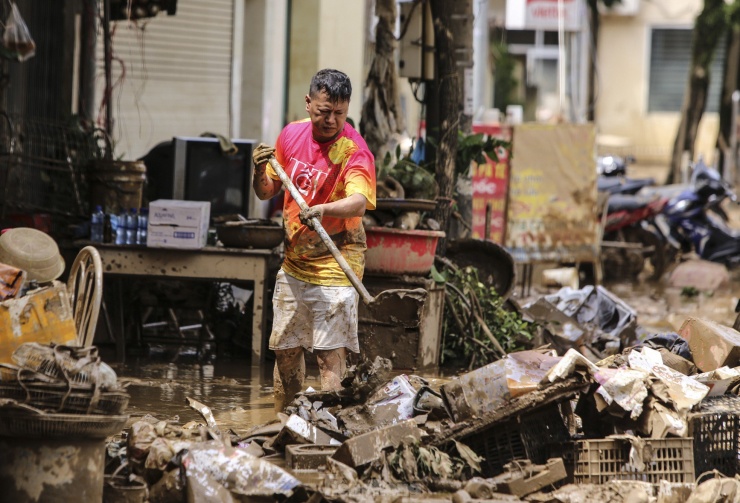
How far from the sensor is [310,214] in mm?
6203

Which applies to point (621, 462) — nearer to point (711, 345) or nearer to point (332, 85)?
point (711, 345)

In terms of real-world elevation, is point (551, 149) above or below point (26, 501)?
above

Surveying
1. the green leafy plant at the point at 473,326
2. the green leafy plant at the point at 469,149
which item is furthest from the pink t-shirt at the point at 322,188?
the green leafy plant at the point at 469,149

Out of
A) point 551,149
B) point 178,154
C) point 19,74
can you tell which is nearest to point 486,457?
point 178,154

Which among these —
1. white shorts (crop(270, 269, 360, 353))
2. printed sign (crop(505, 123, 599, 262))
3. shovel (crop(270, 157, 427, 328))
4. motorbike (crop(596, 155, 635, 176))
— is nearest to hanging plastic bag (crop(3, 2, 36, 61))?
shovel (crop(270, 157, 427, 328))

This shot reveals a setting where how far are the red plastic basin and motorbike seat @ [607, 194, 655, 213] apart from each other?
8.28 meters

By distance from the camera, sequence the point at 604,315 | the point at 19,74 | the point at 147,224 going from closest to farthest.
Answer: the point at 147,224 → the point at 604,315 → the point at 19,74

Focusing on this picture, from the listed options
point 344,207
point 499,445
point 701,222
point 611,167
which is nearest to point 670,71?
point 611,167

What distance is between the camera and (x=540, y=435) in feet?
18.8

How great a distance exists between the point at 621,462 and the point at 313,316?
1917 mm

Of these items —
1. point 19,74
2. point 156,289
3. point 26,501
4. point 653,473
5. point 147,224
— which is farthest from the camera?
point 19,74

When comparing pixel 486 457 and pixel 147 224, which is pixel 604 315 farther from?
pixel 486 457

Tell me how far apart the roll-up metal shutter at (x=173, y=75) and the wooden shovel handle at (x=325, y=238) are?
6777 millimetres

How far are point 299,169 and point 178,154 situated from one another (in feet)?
13.8
